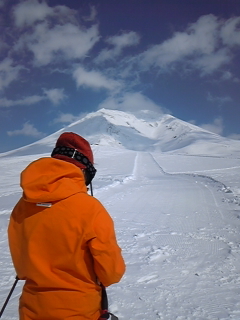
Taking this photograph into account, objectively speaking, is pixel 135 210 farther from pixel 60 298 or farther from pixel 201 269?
pixel 60 298

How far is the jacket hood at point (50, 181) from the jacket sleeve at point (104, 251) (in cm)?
22

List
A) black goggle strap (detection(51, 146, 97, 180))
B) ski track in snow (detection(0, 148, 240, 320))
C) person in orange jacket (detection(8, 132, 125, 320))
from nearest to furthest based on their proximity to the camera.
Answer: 1. person in orange jacket (detection(8, 132, 125, 320))
2. black goggle strap (detection(51, 146, 97, 180))
3. ski track in snow (detection(0, 148, 240, 320))

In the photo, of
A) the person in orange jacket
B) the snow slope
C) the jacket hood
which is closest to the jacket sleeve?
the person in orange jacket

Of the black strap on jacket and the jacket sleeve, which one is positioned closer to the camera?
the jacket sleeve

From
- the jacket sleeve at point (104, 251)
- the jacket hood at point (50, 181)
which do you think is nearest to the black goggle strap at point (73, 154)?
the jacket hood at point (50, 181)

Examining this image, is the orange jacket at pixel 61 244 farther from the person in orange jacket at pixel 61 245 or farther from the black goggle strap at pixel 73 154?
the black goggle strap at pixel 73 154

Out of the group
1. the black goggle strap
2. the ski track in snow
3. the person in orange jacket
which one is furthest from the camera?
the ski track in snow

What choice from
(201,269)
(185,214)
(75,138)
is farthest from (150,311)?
(185,214)

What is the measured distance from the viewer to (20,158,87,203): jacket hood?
137 cm

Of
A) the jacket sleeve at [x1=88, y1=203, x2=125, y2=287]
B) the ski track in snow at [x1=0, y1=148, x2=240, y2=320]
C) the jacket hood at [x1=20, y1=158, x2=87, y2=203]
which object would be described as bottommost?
the ski track in snow at [x1=0, y1=148, x2=240, y2=320]

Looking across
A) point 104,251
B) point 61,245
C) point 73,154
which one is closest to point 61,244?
point 61,245

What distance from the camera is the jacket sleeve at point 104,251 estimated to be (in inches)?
54.2

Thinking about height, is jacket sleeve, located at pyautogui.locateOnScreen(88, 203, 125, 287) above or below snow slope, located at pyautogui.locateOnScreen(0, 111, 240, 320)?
above

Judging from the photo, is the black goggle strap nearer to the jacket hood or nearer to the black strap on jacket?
the black strap on jacket
